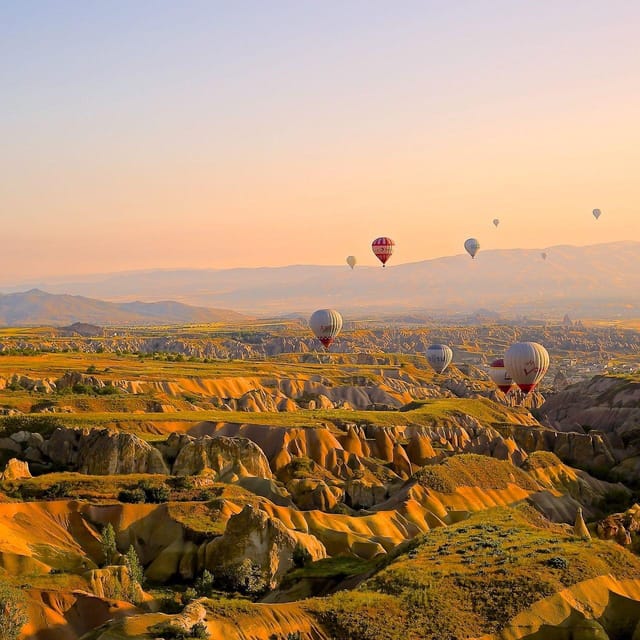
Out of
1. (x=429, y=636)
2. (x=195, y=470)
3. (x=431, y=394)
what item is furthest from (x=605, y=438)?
(x=429, y=636)

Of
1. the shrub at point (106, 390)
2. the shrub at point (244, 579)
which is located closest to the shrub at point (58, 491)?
the shrub at point (244, 579)

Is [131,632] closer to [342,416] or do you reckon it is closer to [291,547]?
[291,547]

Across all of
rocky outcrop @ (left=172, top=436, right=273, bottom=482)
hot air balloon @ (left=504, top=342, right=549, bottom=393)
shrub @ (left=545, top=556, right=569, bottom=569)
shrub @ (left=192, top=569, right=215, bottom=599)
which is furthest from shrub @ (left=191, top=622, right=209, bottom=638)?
hot air balloon @ (left=504, top=342, right=549, bottom=393)

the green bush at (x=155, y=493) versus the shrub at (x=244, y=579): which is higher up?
the green bush at (x=155, y=493)

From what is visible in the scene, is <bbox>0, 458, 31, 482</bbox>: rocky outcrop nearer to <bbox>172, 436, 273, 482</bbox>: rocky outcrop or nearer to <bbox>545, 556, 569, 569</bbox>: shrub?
<bbox>172, 436, 273, 482</bbox>: rocky outcrop

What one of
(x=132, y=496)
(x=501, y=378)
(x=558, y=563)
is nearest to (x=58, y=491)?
(x=132, y=496)

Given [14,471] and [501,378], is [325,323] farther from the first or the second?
[14,471]

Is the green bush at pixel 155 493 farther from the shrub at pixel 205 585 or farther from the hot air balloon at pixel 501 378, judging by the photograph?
the hot air balloon at pixel 501 378
